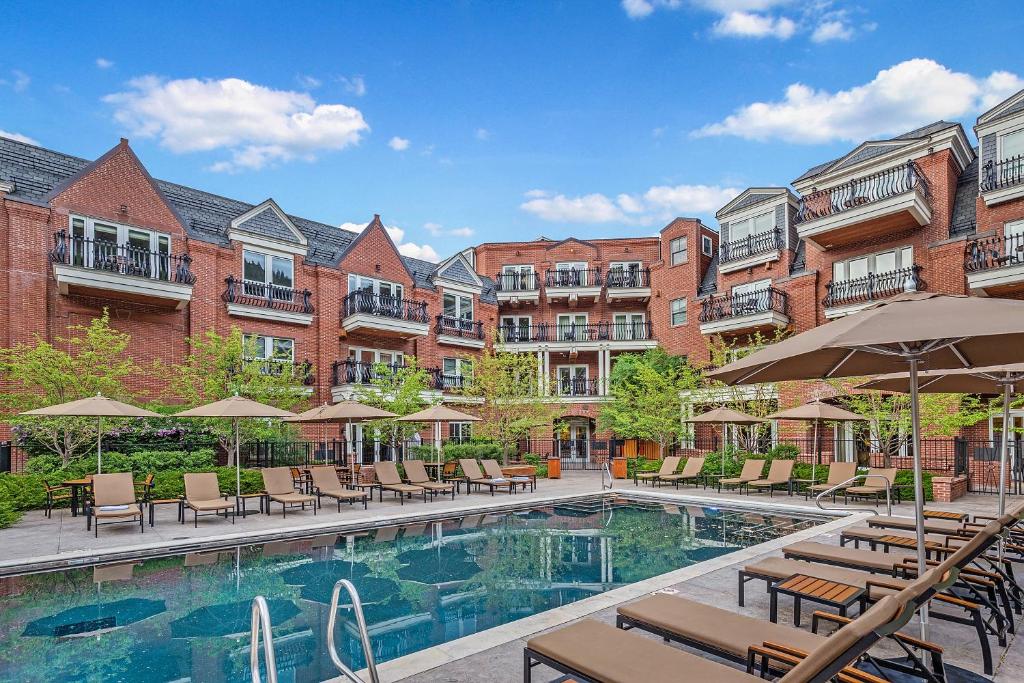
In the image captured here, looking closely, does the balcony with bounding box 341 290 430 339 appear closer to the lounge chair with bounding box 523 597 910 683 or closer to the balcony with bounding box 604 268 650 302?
the balcony with bounding box 604 268 650 302

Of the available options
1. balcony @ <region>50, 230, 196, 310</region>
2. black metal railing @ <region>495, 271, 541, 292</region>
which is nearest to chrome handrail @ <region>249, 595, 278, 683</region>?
balcony @ <region>50, 230, 196, 310</region>

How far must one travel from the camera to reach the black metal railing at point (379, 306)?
81.9 ft

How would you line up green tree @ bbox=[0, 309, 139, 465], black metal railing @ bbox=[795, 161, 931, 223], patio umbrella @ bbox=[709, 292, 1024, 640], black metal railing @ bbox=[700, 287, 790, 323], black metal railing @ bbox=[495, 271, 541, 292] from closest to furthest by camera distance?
patio umbrella @ bbox=[709, 292, 1024, 640] < green tree @ bbox=[0, 309, 139, 465] < black metal railing @ bbox=[795, 161, 931, 223] < black metal railing @ bbox=[700, 287, 790, 323] < black metal railing @ bbox=[495, 271, 541, 292]

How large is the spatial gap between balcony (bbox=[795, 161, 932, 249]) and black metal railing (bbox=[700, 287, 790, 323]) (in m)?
2.57

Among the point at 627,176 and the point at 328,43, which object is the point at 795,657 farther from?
the point at 627,176

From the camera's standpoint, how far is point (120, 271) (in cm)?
Result: 1892

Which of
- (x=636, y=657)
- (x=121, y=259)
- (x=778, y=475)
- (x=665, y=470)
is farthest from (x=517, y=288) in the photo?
(x=636, y=657)

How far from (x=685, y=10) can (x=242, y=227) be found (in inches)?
704

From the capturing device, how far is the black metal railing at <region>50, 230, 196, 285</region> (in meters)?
18.1

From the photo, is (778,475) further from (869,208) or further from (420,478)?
(869,208)

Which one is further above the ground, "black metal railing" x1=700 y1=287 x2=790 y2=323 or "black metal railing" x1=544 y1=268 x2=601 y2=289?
"black metal railing" x1=544 y1=268 x2=601 y2=289

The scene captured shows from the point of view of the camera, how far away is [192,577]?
8516mm

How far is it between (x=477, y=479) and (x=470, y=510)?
12.1ft

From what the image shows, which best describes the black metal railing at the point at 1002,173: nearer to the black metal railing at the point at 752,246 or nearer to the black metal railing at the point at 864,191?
the black metal railing at the point at 864,191
